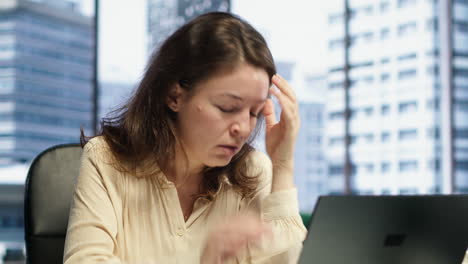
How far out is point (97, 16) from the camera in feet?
14.3

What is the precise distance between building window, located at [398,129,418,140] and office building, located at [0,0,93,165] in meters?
2.71

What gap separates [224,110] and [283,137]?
0.18 meters

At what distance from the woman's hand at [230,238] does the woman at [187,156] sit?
0.15 metres

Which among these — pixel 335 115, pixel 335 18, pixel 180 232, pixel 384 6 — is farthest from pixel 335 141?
pixel 180 232

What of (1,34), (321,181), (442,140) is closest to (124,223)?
(1,34)

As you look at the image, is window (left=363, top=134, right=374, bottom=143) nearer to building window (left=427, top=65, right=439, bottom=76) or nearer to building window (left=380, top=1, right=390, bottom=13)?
building window (left=427, top=65, right=439, bottom=76)

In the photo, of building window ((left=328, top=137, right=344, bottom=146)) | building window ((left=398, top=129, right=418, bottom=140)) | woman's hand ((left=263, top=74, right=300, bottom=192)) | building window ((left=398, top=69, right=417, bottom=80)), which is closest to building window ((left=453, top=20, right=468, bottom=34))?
building window ((left=398, top=69, right=417, bottom=80))

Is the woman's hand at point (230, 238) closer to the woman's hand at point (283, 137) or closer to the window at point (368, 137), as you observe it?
the woman's hand at point (283, 137)

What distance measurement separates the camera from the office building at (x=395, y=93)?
15.9 ft

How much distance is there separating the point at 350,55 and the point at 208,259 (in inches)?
166

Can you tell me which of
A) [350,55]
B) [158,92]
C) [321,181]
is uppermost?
[350,55]

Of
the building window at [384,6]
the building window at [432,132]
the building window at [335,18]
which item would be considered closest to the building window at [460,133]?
the building window at [432,132]

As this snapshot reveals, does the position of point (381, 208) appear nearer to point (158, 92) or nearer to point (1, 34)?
point (158, 92)

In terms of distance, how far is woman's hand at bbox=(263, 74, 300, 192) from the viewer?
45.6 inches
